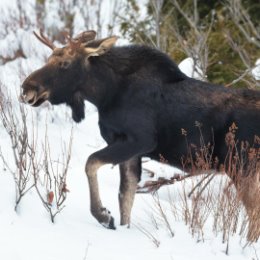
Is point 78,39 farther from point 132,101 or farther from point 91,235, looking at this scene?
point 91,235

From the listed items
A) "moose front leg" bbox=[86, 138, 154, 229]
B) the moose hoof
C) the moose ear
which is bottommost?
the moose hoof

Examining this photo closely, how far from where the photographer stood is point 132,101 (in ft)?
17.8

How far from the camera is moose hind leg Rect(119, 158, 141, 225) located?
5715 millimetres

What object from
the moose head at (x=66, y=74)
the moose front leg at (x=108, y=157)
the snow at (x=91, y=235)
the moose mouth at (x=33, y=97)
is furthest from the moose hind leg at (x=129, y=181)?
the moose mouth at (x=33, y=97)

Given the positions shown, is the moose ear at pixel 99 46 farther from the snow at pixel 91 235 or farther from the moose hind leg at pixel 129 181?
the moose hind leg at pixel 129 181

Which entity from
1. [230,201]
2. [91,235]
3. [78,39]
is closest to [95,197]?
[91,235]

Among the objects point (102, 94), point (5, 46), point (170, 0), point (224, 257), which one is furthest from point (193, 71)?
point (5, 46)

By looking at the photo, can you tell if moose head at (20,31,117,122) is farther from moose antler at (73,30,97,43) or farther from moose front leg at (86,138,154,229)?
moose front leg at (86,138,154,229)

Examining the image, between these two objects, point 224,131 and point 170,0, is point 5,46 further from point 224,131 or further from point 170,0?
point 224,131

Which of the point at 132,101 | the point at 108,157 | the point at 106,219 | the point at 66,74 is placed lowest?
the point at 106,219

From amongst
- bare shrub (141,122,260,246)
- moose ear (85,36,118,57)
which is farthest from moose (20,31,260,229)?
bare shrub (141,122,260,246)

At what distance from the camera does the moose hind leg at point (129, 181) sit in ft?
18.7

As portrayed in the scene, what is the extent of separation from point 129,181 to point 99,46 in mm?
1179

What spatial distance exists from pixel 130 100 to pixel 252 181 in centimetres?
117
